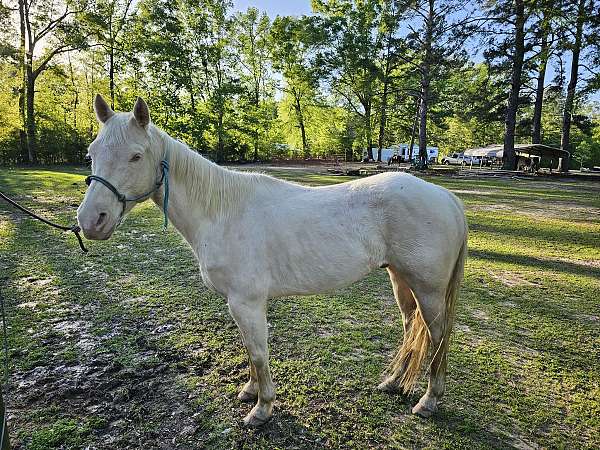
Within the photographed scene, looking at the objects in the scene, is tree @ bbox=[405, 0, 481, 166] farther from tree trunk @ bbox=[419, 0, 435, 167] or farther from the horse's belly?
the horse's belly

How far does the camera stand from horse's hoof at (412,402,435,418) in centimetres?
229

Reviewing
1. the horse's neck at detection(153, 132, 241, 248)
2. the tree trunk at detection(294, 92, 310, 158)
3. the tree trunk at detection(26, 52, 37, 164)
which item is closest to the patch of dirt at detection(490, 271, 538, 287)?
the horse's neck at detection(153, 132, 241, 248)

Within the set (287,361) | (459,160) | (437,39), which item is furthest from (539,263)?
(459,160)

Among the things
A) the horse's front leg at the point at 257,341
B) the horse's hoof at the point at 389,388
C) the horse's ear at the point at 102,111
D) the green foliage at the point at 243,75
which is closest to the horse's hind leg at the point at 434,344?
the horse's hoof at the point at 389,388

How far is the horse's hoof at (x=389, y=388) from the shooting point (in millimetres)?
2521

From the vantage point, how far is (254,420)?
2.19 m

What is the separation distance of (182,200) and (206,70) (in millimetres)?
31858

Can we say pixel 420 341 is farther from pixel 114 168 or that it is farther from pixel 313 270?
pixel 114 168

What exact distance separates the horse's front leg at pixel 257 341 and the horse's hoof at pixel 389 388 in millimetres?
860

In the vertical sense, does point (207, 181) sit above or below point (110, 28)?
below

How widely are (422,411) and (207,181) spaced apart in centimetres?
213

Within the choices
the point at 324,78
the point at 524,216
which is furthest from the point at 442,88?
the point at 524,216

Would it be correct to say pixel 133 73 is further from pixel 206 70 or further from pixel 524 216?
pixel 524 216

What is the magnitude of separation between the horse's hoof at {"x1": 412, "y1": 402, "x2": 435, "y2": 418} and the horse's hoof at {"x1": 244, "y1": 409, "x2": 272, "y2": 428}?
103cm
